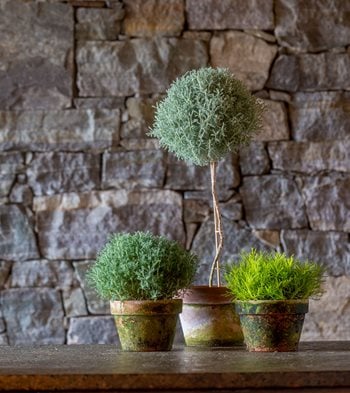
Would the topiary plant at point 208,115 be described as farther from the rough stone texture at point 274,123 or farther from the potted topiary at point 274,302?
the rough stone texture at point 274,123

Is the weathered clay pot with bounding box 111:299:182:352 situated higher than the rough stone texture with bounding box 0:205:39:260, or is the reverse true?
the rough stone texture with bounding box 0:205:39:260

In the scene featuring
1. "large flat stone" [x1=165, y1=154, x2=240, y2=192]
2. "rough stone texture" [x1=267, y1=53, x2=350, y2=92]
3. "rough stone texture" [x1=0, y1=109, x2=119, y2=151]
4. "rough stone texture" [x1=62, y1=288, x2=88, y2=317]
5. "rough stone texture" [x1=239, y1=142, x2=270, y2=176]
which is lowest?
"rough stone texture" [x1=62, y1=288, x2=88, y2=317]

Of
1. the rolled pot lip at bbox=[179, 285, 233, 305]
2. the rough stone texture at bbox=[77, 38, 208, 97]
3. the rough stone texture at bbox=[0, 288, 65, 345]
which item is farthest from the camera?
the rough stone texture at bbox=[77, 38, 208, 97]

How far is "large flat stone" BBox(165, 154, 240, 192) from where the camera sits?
2.70 meters

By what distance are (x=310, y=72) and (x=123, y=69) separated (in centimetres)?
67

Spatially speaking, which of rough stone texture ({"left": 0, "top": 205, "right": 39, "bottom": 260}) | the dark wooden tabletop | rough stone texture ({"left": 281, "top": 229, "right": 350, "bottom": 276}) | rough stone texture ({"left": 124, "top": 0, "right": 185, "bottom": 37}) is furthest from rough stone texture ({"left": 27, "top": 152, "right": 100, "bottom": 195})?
the dark wooden tabletop

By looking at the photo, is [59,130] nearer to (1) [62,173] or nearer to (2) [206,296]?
(1) [62,173]

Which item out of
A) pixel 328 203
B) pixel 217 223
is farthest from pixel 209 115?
pixel 328 203

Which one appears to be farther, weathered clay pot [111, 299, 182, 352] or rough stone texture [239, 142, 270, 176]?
rough stone texture [239, 142, 270, 176]

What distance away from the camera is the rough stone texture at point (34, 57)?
8.91 ft

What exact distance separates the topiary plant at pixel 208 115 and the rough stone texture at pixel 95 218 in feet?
3.00

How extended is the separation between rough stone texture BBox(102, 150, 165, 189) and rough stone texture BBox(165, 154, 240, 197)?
0.11 ft

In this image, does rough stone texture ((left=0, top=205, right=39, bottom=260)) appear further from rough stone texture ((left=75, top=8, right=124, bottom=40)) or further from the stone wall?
rough stone texture ((left=75, top=8, right=124, bottom=40))

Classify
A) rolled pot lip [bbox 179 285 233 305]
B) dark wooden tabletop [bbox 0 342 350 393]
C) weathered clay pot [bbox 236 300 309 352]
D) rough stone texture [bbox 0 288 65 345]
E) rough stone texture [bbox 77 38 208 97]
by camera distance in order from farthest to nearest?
rough stone texture [bbox 77 38 208 97] → rough stone texture [bbox 0 288 65 345] → rolled pot lip [bbox 179 285 233 305] → weathered clay pot [bbox 236 300 309 352] → dark wooden tabletop [bbox 0 342 350 393]
